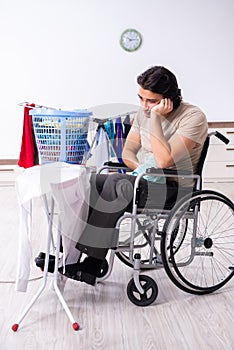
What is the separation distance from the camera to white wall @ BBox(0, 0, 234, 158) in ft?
17.9

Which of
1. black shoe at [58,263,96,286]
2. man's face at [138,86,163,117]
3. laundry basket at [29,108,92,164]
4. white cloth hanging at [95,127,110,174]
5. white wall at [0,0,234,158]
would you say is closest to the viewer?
laundry basket at [29,108,92,164]

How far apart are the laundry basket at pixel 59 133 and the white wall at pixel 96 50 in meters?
3.37

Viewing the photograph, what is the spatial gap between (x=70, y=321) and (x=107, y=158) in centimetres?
172

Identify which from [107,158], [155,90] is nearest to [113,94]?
[107,158]

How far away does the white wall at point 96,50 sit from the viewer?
5.46 meters

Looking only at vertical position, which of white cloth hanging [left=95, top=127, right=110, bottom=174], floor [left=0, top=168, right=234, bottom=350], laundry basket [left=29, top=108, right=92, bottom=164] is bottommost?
floor [left=0, top=168, right=234, bottom=350]

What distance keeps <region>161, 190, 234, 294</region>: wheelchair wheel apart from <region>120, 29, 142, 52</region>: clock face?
2.49 meters

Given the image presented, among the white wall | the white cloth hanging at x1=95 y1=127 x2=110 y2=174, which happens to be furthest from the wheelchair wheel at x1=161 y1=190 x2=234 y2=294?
the white wall

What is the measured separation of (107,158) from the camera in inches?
145

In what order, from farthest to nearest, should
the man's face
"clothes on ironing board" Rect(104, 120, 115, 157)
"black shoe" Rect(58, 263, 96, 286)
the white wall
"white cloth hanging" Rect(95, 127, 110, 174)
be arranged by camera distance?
the white wall, "clothes on ironing board" Rect(104, 120, 115, 157), "white cloth hanging" Rect(95, 127, 110, 174), the man's face, "black shoe" Rect(58, 263, 96, 286)

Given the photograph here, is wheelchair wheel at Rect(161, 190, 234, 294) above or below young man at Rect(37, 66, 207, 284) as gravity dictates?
below

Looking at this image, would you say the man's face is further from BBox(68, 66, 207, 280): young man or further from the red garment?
the red garment

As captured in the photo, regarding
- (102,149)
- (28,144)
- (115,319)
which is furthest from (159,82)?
(28,144)

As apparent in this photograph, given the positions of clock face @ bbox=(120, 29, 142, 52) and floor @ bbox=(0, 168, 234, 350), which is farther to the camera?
clock face @ bbox=(120, 29, 142, 52)
